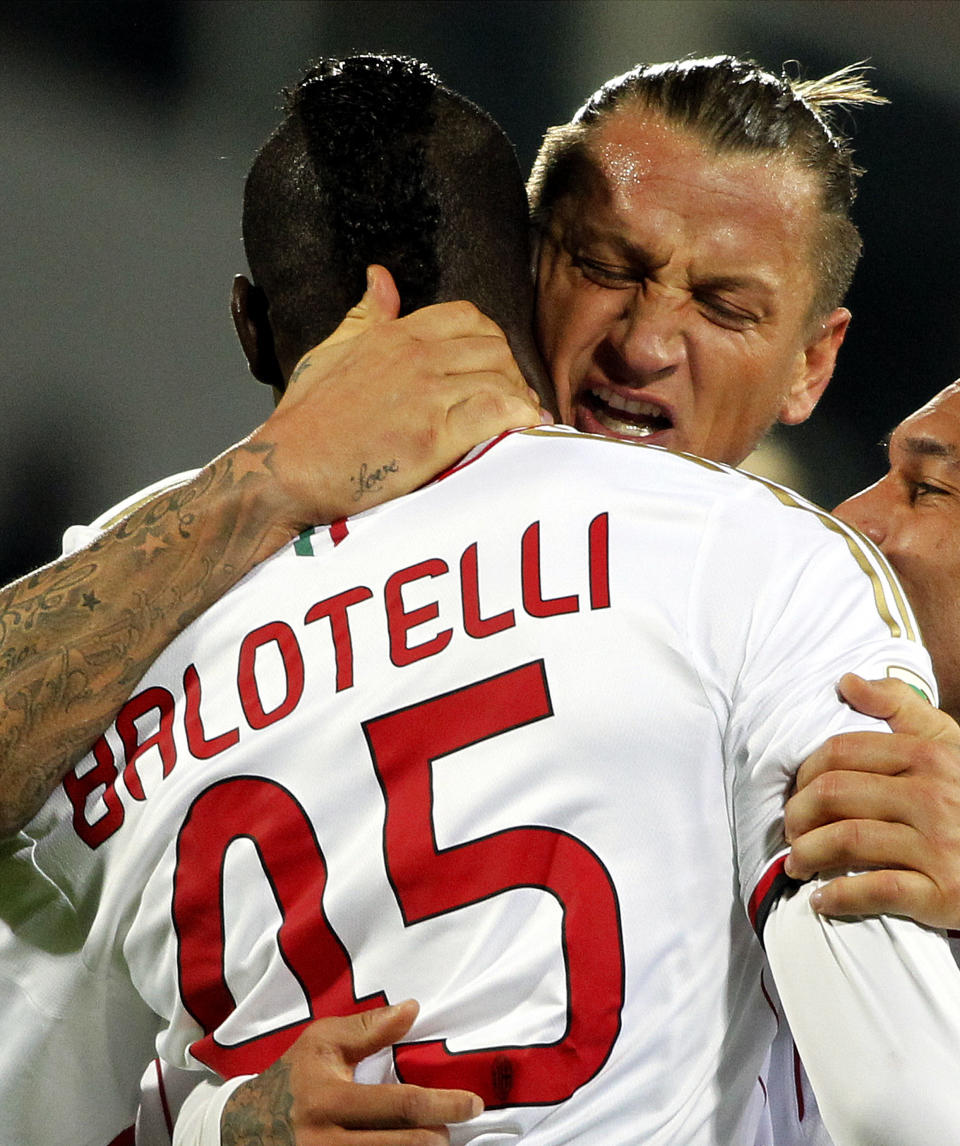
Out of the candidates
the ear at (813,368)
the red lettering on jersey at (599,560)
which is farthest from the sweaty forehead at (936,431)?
the red lettering on jersey at (599,560)

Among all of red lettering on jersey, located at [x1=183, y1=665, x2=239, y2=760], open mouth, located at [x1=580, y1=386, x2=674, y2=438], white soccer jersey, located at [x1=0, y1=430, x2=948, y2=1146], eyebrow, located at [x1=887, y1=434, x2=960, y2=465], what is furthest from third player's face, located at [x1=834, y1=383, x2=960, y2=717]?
red lettering on jersey, located at [x1=183, y1=665, x2=239, y2=760]

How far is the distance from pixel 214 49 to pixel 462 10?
690 mm

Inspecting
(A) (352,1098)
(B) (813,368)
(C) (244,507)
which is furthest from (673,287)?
(A) (352,1098)

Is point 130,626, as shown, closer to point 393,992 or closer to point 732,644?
point 393,992

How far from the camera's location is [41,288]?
3.48 meters

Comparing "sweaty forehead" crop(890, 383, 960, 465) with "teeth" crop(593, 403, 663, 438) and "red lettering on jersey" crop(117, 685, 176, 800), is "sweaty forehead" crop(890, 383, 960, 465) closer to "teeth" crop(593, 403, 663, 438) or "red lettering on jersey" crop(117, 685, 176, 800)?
"teeth" crop(593, 403, 663, 438)

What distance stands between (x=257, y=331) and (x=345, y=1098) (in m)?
A: 0.80

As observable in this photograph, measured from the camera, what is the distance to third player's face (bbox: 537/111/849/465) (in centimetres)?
162

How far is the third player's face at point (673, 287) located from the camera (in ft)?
5.31

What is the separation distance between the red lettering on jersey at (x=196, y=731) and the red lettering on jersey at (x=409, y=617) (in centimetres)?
16

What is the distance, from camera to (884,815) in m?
0.96

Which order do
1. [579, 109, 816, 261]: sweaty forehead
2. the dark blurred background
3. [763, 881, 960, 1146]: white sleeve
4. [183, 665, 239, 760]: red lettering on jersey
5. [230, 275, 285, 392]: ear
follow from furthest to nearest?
the dark blurred background, [579, 109, 816, 261]: sweaty forehead, [230, 275, 285, 392]: ear, [183, 665, 239, 760]: red lettering on jersey, [763, 881, 960, 1146]: white sleeve

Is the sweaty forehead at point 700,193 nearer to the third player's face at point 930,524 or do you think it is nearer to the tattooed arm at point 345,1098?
the third player's face at point 930,524

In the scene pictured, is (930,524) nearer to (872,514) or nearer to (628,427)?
(872,514)
